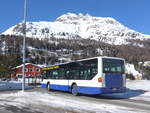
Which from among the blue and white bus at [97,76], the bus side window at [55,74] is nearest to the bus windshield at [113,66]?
the blue and white bus at [97,76]

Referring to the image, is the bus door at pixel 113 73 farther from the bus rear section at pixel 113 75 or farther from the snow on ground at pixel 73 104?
the snow on ground at pixel 73 104

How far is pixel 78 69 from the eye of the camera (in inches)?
784

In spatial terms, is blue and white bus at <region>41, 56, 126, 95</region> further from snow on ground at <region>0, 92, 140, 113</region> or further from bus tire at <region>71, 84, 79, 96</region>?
snow on ground at <region>0, 92, 140, 113</region>

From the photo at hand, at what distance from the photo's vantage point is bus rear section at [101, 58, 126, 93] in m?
17.4

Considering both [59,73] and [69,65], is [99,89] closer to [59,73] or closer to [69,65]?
[69,65]

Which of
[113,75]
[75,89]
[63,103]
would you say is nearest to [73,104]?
[63,103]

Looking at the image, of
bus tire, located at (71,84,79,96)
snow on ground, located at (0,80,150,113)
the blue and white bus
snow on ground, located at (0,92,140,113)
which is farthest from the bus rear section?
bus tire, located at (71,84,79,96)

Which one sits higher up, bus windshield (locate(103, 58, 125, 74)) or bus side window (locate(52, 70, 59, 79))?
bus windshield (locate(103, 58, 125, 74))

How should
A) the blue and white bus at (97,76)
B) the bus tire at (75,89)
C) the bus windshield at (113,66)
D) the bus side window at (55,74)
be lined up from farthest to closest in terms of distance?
the bus side window at (55,74)
the bus tire at (75,89)
the bus windshield at (113,66)
the blue and white bus at (97,76)

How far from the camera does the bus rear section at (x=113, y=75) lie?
57.1ft

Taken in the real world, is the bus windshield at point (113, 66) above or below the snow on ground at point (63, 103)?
above

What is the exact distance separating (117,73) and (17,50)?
137 m

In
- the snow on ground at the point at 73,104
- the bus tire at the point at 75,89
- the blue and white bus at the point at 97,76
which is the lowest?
the snow on ground at the point at 73,104

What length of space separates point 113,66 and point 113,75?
2.01 ft
